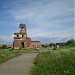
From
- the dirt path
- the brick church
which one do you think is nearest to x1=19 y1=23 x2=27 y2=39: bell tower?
the brick church

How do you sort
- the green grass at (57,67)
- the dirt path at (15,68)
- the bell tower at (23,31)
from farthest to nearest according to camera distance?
the bell tower at (23,31) → the dirt path at (15,68) → the green grass at (57,67)

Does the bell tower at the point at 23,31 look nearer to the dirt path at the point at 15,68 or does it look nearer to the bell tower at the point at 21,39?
the bell tower at the point at 21,39

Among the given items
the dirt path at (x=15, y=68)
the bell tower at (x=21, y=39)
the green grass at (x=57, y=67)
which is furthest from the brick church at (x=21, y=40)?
the green grass at (x=57, y=67)

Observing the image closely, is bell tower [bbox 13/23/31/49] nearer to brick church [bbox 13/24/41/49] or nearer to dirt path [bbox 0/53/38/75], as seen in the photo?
brick church [bbox 13/24/41/49]

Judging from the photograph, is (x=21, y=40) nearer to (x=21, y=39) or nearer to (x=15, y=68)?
(x=21, y=39)

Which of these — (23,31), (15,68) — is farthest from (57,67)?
(23,31)

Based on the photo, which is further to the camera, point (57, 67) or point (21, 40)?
point (21, 40)

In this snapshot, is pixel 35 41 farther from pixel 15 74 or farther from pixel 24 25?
pixel 15 74

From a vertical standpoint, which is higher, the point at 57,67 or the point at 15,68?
the point at 57,67

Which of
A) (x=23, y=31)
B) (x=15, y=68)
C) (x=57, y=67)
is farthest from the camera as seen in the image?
(x=23, y=31)

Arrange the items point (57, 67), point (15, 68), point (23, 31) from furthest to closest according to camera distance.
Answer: point (23, 31) < point (15, 68) < point (57, 67)

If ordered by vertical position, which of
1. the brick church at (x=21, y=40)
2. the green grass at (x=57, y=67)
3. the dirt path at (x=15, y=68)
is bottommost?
the dirt path at (x=15, y=68)

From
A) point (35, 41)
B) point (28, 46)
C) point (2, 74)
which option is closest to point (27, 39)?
point (28, 46)

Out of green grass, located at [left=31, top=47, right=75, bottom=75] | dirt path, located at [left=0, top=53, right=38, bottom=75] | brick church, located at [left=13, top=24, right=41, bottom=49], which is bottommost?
dirt path, located at [left=0, top=53, right=38, bottom=75]
